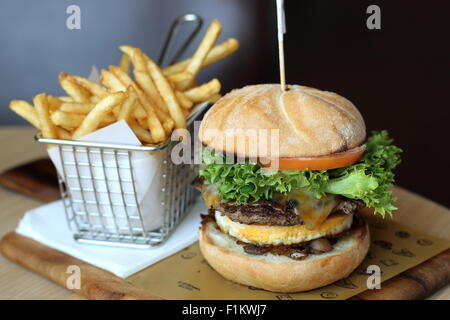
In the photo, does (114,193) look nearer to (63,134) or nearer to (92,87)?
(63,134)

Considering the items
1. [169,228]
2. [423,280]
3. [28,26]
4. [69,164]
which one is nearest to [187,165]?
[169,228]

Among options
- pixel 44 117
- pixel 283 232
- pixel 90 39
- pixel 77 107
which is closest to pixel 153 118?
pixel 77 107

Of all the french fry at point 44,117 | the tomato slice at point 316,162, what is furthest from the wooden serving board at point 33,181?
the tomato slice at point 316,162

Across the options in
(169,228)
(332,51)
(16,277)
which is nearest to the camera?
(16,277)

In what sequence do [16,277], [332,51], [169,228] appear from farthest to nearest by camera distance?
[332,51] → [169,228] → [16,277]

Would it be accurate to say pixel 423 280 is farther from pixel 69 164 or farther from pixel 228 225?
pixel 69 164

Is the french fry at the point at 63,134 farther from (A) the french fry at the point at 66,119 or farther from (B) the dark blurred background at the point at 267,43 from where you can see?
(B) the dark blurred background at the point at 267,43
